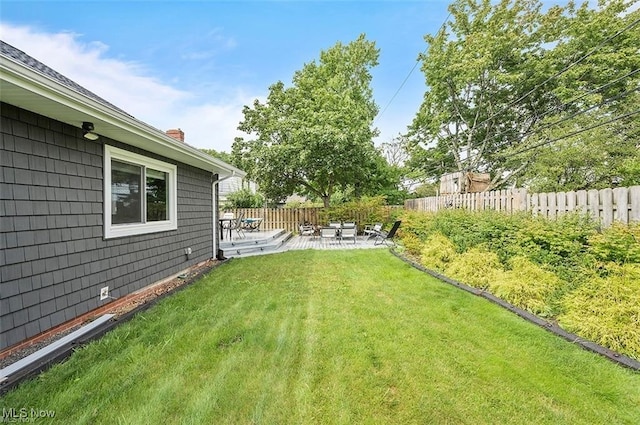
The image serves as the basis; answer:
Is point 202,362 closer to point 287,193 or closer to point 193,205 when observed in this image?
point 193,205

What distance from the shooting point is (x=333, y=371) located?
252 cm

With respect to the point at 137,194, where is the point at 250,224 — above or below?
below

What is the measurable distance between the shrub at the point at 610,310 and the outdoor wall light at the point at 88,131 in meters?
6.11

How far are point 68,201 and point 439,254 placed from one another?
264 inches

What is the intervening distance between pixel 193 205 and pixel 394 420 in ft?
20.9

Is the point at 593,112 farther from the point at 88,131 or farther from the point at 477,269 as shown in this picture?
the point at 88,131

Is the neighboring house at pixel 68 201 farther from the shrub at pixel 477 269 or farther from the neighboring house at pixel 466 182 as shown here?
the neighboring house at pixel 466 182

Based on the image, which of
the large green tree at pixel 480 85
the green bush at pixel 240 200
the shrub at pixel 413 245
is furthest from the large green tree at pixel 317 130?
the shrub at pixel 413 245

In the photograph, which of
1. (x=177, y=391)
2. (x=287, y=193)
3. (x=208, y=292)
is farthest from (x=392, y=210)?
(x=177, y=391)

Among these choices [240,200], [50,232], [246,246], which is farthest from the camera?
[240,200]

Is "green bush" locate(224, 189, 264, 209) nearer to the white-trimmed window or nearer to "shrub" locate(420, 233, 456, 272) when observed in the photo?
the white-trimmed window

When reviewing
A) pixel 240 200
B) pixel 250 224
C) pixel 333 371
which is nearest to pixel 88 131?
pixel 333 371

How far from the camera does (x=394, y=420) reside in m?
1.94

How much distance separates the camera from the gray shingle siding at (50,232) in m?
2.75
